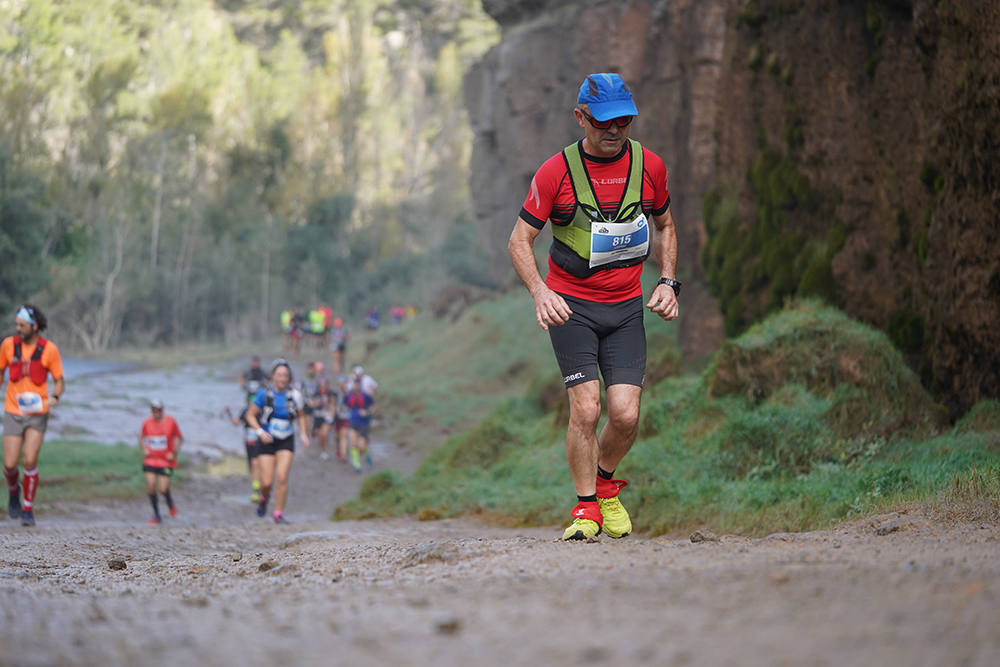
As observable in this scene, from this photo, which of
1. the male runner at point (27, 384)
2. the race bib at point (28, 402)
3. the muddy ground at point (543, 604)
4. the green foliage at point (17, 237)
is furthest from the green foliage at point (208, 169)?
the muddy ground at point (543, 604)

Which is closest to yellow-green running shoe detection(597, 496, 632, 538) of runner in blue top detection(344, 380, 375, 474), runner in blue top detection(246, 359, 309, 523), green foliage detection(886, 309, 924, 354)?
green foliage detection(886, 309, 924, 354)

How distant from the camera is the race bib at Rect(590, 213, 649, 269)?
602 centimetres

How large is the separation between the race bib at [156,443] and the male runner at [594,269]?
9.60 metres

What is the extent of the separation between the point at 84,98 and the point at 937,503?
52.9 m

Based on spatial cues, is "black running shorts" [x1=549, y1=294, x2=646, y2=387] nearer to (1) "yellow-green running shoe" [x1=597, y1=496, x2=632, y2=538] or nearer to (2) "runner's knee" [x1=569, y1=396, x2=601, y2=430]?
(2) "runner's knee" [x1=569, y1=396, x2=601, y2=430]

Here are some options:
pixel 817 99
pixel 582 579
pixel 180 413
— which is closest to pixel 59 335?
pixel 180 413

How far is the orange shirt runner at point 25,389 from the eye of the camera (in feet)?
35.9

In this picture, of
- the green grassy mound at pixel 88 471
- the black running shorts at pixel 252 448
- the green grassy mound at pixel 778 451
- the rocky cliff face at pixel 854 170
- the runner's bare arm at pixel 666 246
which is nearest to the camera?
the runner's bare arm at pixel 666 246

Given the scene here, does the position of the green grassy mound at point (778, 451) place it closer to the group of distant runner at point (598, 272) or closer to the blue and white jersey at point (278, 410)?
the blue and white jersey at point (278, 410)

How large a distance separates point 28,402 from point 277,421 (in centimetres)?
270

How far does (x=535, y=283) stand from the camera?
19.5ft

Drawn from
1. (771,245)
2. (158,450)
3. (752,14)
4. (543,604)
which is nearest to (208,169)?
(158,450)

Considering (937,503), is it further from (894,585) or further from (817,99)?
(817,99)

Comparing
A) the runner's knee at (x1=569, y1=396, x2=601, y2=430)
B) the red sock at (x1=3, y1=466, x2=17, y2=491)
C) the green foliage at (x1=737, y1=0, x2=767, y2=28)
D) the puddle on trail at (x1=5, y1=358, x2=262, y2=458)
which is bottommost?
the puddle on trail at (x1=5, y1=358, x2=262, y2=458)
